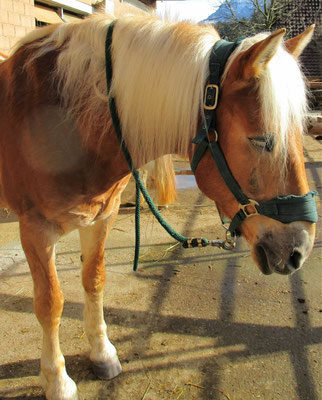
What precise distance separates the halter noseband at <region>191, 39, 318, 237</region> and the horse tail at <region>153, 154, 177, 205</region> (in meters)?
0.42

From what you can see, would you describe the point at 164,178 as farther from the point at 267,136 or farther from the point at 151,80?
the point at 267,136

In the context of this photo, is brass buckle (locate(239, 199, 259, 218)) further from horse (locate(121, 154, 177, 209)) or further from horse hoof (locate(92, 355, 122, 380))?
horse hoof (locate(92, 355, 122, 380))

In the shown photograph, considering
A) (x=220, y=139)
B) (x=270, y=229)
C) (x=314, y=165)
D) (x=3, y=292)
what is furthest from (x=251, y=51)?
(x=314, y=165)

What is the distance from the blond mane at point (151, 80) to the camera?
124 cm

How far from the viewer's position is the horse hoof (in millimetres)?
1998

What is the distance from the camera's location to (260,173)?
1236mm

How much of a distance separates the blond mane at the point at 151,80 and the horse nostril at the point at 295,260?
39 centimetres

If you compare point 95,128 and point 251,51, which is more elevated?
point 251,51

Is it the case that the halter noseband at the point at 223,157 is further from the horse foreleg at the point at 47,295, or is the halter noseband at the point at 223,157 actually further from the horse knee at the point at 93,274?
the horse knee at the point at 93,274

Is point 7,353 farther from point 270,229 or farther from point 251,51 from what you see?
point 251,51

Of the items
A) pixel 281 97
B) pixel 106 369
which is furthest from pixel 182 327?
pixel 281 97

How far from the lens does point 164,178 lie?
1.82 m

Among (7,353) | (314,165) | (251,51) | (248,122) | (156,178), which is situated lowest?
(314,165)

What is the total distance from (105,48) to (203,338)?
1.88 metres
